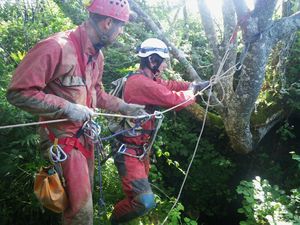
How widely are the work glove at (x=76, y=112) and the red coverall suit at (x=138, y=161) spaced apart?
56.7 inches

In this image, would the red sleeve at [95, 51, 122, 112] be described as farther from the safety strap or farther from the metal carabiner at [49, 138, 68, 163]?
the metal carabiner at [49, 138, 68, 163]

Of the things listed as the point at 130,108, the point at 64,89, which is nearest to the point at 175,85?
the point at 130,108

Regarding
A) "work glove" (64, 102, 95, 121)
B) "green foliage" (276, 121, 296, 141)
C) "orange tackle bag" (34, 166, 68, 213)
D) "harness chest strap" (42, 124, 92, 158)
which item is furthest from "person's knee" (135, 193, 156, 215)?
"green foliage" (276, 121, 296, 141)

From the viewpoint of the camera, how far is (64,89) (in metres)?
3.05

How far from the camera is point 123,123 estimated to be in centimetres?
438

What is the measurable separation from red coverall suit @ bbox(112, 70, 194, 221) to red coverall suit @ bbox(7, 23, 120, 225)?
3.03 feet

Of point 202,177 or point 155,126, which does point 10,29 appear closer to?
point 155,126

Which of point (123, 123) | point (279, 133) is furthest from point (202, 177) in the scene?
point (123, 123)

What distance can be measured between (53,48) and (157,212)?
3.33 metres

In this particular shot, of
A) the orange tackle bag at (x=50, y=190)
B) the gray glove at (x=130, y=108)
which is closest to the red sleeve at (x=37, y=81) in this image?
the orange tackle bag at (x=50, y=190)

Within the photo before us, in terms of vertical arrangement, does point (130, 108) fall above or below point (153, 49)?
below

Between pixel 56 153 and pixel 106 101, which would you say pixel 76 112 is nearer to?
pixel 56 153

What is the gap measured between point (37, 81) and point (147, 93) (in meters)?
1.82

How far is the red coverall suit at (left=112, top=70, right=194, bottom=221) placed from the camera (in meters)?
4.19
